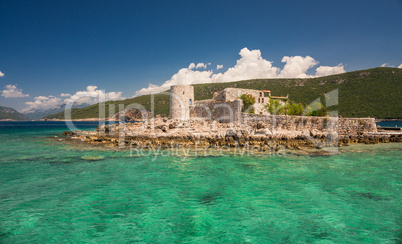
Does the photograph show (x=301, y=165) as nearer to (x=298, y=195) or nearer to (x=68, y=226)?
(x=298, y=195)

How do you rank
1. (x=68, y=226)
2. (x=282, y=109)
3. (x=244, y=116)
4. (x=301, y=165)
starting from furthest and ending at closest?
(x=282, y=109) < (x=244, y=116) < (x=301, y=165) < (x=68, y=226)

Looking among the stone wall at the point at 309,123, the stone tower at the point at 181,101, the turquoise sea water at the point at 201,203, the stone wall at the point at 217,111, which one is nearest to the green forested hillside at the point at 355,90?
the stone wall at the point at 309,123

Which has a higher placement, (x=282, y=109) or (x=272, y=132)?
(x=282, y=109)

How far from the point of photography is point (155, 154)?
12.0 meters

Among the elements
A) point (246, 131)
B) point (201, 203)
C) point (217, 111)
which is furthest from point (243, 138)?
point (201, 203)

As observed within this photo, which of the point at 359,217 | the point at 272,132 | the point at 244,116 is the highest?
the point at 244,116

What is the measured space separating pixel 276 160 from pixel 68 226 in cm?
870

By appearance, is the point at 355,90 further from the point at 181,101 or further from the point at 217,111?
the point at 181,101

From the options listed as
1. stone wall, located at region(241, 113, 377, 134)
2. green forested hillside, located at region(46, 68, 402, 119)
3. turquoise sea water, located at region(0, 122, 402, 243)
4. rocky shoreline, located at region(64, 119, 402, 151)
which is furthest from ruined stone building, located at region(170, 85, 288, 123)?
green forested hillside, located at region(46, 68, 402, 119)

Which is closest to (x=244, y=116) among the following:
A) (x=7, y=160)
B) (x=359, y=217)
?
(x=359, y=217)

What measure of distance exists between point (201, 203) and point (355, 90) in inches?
2477

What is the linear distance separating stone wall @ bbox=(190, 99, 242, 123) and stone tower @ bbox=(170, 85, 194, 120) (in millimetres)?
1418

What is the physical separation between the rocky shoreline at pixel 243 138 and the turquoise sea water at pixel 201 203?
18.1 feet

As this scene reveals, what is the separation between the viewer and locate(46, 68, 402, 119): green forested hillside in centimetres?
4844
